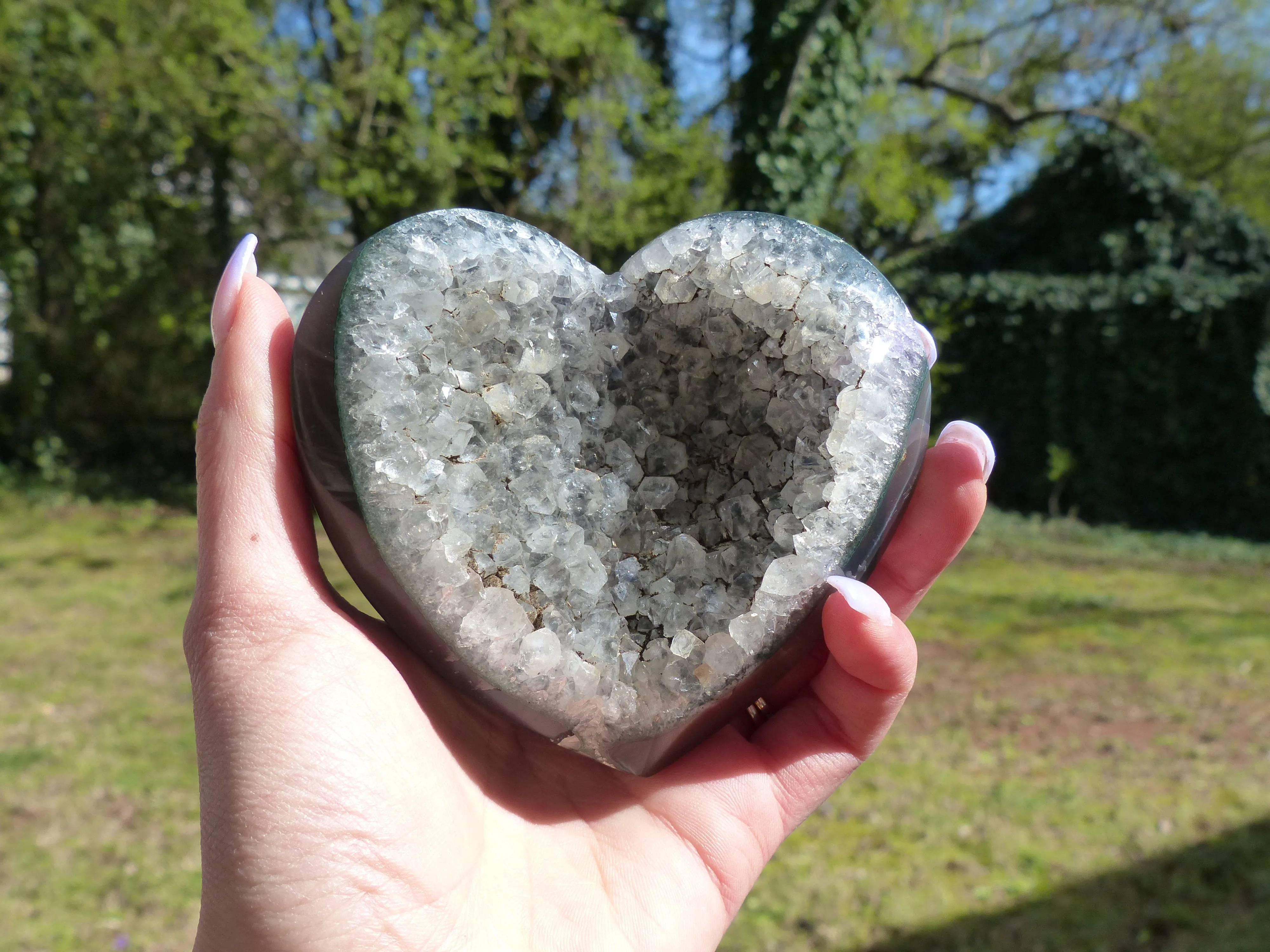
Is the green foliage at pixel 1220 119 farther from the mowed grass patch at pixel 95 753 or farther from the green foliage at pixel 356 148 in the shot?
the mowed grass patch at pixel 95 753

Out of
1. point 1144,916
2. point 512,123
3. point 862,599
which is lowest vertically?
point 1144,916

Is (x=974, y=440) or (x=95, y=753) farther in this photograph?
(x=95, y=753)

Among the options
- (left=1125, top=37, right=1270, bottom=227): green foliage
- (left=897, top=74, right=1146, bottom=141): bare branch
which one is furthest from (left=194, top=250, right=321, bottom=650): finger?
(left=1125, top=37, right=1270, bottom=227): green foliage

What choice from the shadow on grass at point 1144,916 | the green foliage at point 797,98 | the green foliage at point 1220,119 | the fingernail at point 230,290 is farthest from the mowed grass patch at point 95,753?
the green foliage at point 1220,119

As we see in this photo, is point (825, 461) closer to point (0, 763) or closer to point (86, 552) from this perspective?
point (0, 763)

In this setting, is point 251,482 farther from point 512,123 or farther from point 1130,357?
point 1130,357

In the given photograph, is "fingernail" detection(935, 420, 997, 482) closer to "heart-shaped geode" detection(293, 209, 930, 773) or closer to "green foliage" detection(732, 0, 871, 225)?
"heart-shaped geode" detection(293, 209, 930, 773)

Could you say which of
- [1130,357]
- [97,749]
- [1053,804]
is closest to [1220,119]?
[1130,357]
